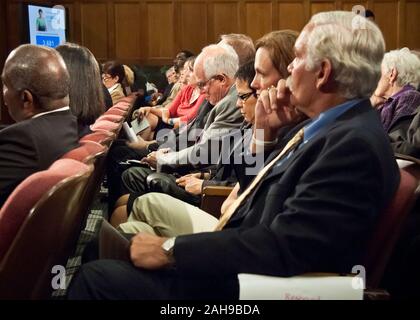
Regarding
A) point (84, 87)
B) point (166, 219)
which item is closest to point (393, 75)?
point (84, 87)

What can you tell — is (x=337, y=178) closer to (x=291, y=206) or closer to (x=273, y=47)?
(x=291, y=206)

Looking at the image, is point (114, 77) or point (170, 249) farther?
point (114, 77)

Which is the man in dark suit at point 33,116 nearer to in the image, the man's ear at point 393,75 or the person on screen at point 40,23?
the man's ear at point 393,75

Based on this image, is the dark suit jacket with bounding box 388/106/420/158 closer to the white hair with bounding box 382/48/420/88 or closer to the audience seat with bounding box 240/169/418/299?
the white hair with bounding box 382/48/420/88

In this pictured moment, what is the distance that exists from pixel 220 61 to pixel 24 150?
174 cm

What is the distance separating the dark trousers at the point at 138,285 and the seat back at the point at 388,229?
15.7 inches

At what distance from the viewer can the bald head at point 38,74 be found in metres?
2.59

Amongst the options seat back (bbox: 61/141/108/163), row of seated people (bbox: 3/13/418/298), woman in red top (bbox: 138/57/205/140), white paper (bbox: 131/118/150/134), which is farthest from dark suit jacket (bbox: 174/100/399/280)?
white paper (bbox: 131/118/150/134)

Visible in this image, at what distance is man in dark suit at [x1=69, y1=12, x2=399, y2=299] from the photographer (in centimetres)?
166

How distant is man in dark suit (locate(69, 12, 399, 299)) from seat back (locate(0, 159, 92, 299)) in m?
0.16

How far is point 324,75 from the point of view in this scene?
1.84 metres

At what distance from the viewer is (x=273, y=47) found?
8.54 ft

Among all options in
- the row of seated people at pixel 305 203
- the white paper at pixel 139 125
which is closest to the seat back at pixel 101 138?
the row of seated people at pixel 305 203

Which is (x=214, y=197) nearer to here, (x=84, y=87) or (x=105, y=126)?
(x=105, y=126)
